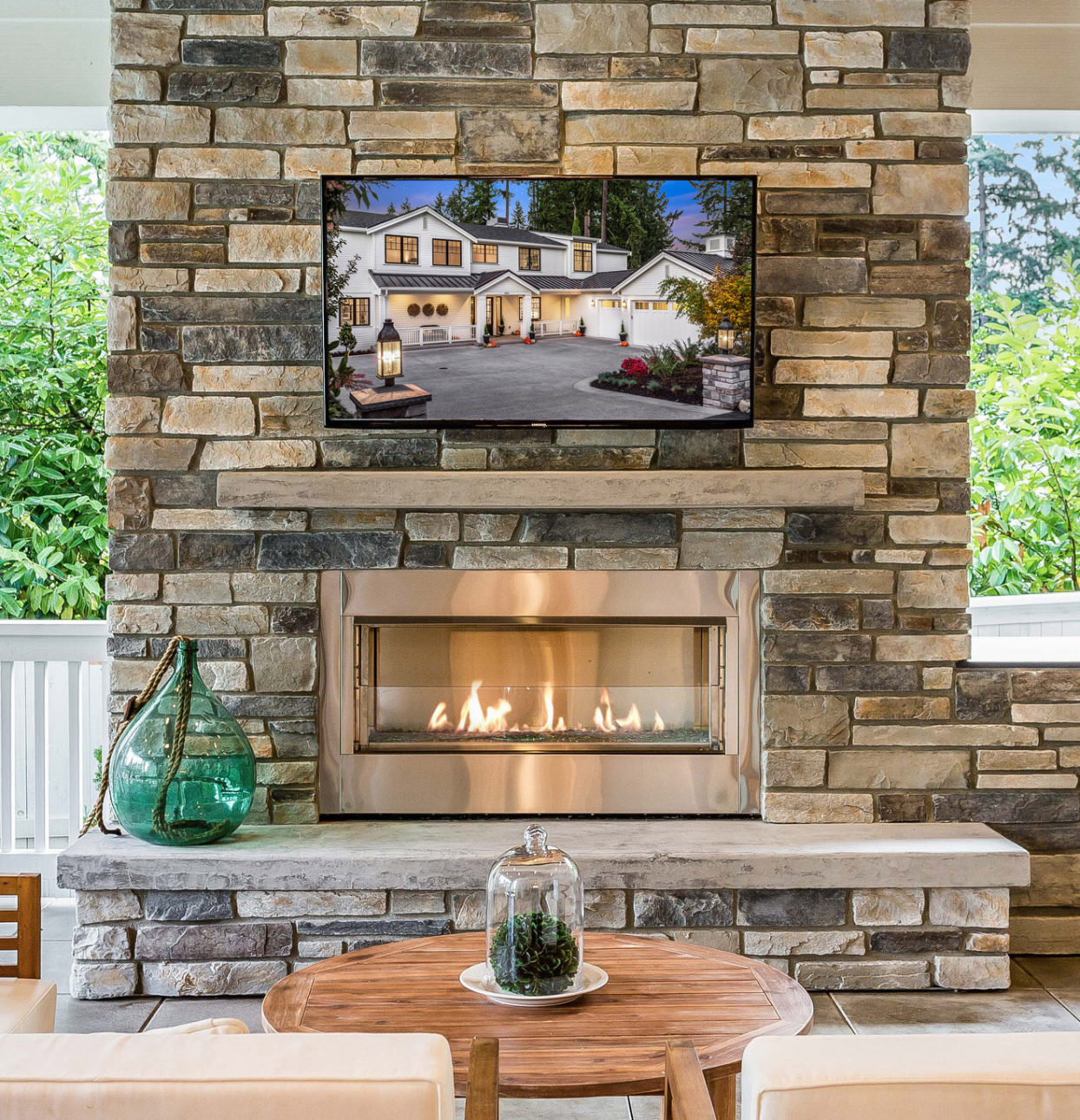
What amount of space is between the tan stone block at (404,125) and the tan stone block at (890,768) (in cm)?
212

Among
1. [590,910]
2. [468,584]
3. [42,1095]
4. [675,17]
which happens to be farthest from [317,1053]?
[675,17]

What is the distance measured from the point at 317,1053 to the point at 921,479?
280cm

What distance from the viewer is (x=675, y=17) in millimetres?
3500

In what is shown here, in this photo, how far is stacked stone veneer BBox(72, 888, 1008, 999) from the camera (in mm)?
3232

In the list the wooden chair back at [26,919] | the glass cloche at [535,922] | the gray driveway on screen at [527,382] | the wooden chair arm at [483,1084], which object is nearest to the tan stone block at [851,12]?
the gray driveway on screen at [527,382]

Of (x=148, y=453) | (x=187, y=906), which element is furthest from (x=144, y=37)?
(x=187, y=906)

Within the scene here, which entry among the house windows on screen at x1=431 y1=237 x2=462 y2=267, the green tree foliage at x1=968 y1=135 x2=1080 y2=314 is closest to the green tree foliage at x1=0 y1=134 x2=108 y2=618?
the house windows on screen at x1=431 y1=237 x2=462 y2=267

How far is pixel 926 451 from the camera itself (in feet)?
11.7

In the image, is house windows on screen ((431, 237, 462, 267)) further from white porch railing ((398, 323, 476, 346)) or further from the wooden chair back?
the wooden chair back

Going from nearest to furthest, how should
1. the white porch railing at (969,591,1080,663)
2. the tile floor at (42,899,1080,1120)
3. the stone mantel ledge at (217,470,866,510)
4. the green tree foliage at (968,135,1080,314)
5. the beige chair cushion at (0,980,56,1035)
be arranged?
the beige chair cushion at (0,980,56,1035)
the tile floor at (42,899,1080,1120)
the stone mantel ledge at (217,470,866,510)
the white porch railing at (969,591,1080,663)
the green tree foliage at (968,135,1080,314)

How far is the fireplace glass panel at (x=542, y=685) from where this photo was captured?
3.67 metres

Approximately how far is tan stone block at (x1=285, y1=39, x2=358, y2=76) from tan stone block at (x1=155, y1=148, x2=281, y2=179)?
0.25 meters

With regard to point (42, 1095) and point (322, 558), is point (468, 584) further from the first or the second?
point (42, 1095)

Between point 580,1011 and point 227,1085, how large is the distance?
858 millimetres
